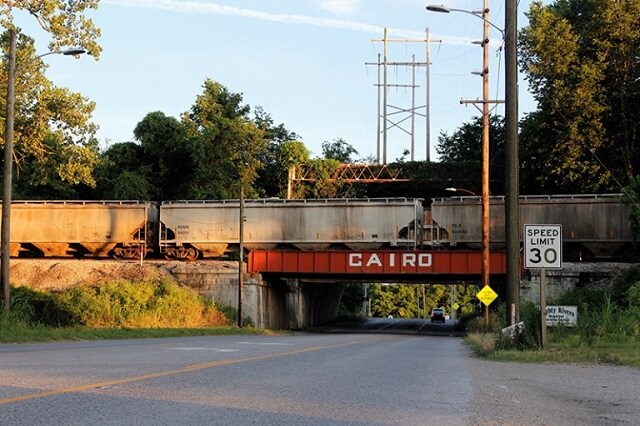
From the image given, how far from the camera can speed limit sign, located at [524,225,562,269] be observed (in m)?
15.8

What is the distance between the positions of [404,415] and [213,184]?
56.8 meters

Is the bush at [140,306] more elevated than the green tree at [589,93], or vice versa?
the green tree at [589,93]

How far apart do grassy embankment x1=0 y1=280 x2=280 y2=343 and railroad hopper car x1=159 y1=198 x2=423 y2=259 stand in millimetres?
4808

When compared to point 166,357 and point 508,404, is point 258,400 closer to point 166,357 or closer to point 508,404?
point 508,404

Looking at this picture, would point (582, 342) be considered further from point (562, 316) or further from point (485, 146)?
point (485, 146)

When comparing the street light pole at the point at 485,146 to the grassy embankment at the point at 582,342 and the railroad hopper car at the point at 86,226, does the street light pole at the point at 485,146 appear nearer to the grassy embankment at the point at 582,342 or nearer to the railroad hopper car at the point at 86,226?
the grassy embankment at the point at 582,342

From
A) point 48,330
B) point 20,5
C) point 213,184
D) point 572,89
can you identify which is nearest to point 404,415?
point 48,330

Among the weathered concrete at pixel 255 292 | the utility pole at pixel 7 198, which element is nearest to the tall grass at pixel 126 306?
the weathered concrete at pixel 255 292

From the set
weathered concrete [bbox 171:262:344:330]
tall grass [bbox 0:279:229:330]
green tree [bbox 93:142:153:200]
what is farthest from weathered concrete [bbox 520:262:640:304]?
green tree [bbox 93:142:153:200]

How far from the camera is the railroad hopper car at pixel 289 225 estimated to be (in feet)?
151

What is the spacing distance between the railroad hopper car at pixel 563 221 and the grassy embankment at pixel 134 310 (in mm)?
13952

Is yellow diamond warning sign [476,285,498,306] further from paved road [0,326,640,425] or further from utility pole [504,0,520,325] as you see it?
paved road [0,326,640,425]

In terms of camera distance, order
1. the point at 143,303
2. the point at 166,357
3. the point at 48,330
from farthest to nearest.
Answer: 1. the point at 143,303
2. the point at 48,330
3. the point at 166,357

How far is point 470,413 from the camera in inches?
320
